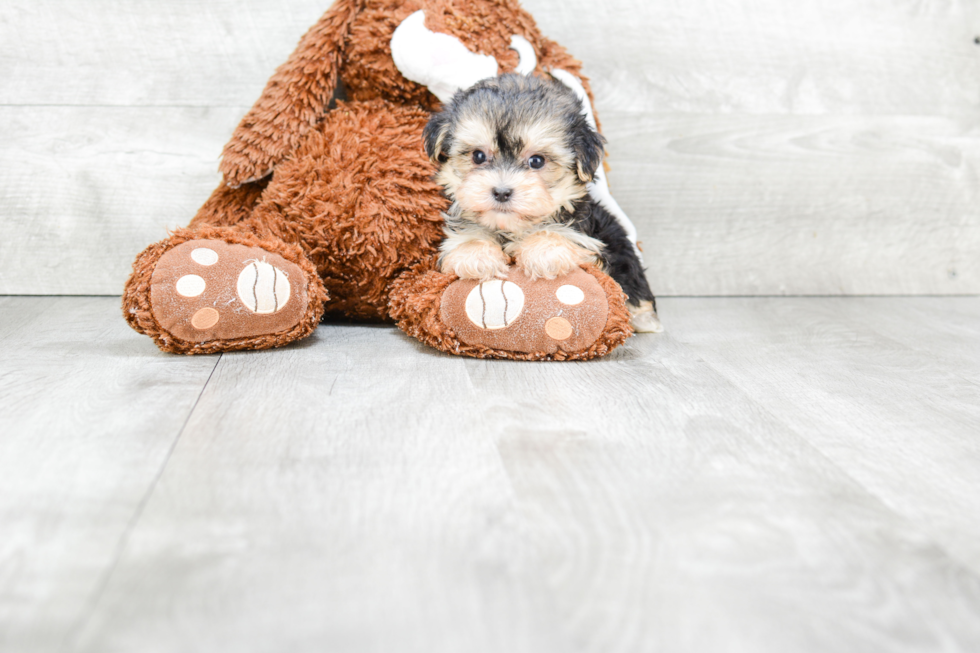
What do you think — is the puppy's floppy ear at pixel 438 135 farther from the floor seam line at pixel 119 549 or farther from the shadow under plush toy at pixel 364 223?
the floor seam line at pixel 119 549

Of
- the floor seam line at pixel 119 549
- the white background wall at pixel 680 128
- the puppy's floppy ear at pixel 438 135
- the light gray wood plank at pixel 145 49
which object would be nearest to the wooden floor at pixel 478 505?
the floor seam line at pixel 119 549

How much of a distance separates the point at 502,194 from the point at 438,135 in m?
0.25

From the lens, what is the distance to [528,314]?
5.32ft

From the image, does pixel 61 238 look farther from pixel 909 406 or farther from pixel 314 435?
pixel 909 406

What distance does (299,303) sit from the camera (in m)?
1.70

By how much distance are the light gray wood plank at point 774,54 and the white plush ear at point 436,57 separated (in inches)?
→ 24.3

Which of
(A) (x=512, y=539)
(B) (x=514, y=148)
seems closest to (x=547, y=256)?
(B) (x=514, y=148)

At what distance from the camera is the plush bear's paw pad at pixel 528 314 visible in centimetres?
162

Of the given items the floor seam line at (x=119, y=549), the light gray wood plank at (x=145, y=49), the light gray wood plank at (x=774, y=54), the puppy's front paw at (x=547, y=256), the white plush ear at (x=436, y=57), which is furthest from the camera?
the light gray wood plank at (x=774, y=54)

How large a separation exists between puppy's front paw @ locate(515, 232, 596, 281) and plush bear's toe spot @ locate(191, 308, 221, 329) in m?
0.69

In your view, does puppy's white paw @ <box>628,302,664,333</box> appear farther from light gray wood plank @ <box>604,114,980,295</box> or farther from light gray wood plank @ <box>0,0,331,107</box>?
light gray wood plank @ <box>0,0,331,107</box>

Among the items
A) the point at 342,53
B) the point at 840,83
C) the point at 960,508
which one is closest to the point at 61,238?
the point at 342,53

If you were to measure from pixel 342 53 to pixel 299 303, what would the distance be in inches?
28.4

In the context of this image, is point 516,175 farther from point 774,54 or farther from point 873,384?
point 774,54
